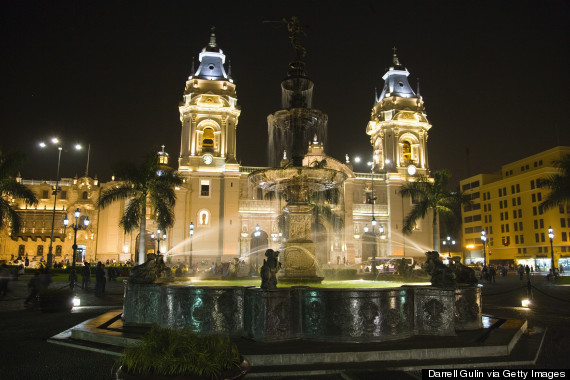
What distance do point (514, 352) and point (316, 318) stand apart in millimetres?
3437

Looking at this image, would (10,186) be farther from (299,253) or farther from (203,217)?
(203,217)

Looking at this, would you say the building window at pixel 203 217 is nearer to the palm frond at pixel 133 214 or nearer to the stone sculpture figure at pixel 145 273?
the palm frond at pixel 133 214

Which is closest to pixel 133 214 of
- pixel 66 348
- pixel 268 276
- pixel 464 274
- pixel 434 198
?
pixel 66 348

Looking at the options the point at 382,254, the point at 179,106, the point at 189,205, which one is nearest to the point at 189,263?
the point at 189,205

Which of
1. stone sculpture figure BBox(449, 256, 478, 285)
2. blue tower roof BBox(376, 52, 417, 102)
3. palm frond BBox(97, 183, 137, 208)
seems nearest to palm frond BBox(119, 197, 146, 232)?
palm frond BBox(97, 183, 137, 208)

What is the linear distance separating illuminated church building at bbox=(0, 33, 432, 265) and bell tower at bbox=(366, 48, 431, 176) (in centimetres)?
13

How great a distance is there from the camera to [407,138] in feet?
179

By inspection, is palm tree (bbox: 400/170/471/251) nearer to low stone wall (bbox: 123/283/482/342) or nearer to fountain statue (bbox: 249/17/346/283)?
fountain statue (bbox: 249/17/346/283)

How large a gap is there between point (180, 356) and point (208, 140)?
44.9m

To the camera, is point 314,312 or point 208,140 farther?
point 208,140

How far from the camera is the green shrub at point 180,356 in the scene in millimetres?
3965

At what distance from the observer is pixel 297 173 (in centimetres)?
1147

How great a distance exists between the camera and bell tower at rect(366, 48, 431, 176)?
53.5 metres

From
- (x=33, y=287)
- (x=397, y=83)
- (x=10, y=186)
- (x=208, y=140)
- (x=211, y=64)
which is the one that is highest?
(x=397, y=83)
